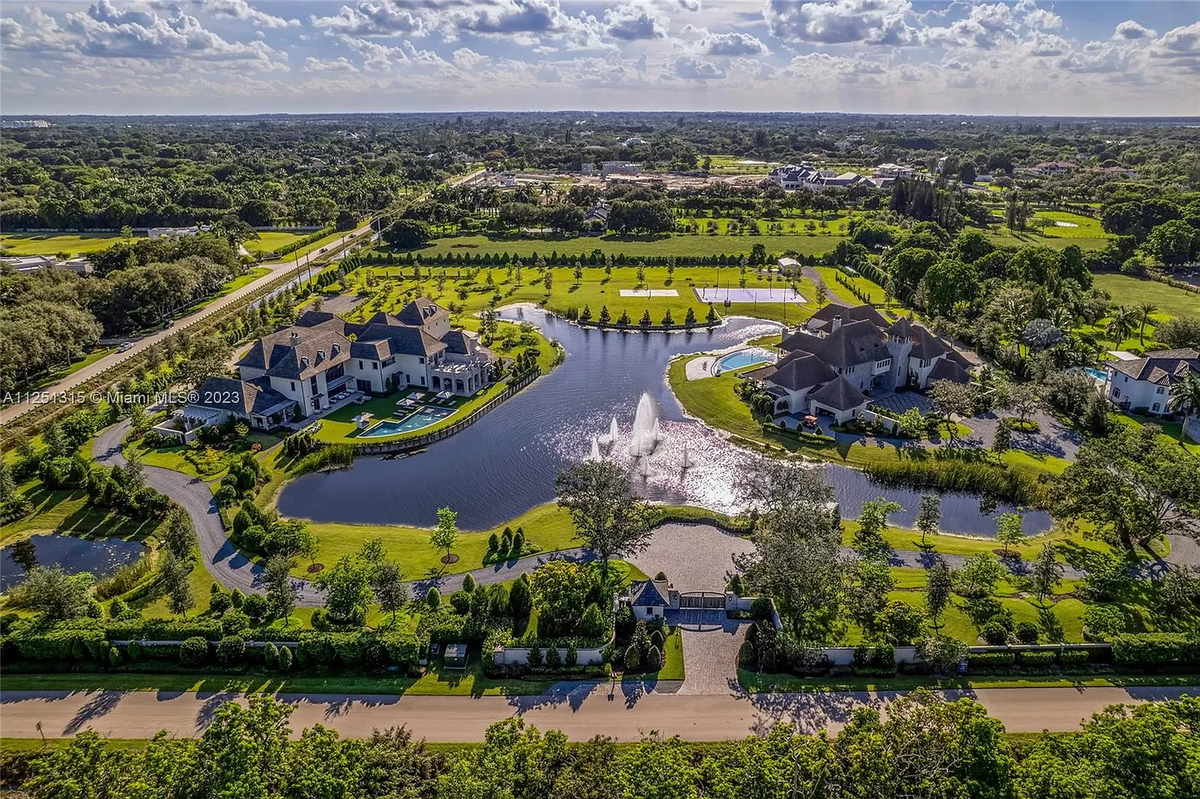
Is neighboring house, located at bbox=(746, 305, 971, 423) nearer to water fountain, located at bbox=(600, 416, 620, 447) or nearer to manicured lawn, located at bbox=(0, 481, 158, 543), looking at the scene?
water fountain, located at bbox=(600, 416, 620, 447)

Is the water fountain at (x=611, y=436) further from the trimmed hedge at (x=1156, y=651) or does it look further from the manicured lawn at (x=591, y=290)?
the trimmed hedge at (x=1156, y=651)

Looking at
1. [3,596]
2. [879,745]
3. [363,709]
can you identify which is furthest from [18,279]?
[879,745]

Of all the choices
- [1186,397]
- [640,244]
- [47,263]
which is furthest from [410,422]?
[640,244]

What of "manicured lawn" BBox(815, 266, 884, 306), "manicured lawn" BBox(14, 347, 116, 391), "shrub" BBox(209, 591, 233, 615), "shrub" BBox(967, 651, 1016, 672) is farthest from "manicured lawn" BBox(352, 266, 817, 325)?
"shrub" BBox(967, 651, 1016, 672)

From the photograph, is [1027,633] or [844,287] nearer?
[1027,633]

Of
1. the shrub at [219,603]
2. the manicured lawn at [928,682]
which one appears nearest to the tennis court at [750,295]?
the manicured lawn at [928,682]

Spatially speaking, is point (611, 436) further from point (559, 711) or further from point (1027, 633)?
point (1027, 633)

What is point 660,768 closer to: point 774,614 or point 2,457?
point 774,614
